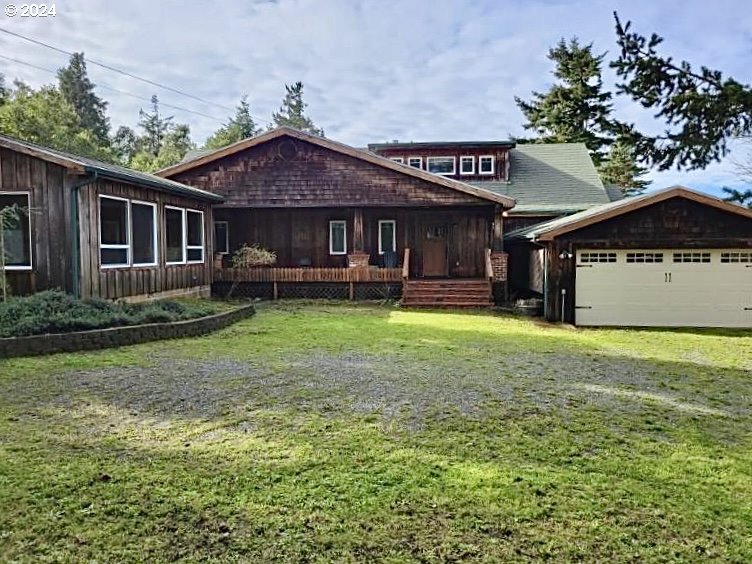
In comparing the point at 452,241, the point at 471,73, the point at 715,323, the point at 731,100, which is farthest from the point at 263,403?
the point at 471,73

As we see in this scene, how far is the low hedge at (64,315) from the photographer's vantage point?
7.55 m

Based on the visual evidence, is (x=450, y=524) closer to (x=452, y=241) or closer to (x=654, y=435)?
(x=654, y=435)

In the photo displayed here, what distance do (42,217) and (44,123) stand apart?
79.3 feet

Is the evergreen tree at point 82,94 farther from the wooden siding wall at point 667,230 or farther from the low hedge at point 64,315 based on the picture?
the wooden siding wall at point 667,230

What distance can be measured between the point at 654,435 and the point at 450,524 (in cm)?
247

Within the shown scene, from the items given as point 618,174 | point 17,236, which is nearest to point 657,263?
point 17,236

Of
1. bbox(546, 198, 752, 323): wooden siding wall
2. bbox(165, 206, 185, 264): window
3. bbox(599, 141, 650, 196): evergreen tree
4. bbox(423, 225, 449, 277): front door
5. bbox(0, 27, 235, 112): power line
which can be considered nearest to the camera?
bbox(546, 198, 752, 323): wooden siding wall

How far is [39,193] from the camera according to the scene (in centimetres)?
961

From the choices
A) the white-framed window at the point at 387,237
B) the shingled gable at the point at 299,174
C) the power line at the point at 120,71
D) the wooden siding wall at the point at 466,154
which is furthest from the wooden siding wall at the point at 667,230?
the power line at the point at 120,71

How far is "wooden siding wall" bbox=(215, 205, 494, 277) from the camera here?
1758 centimetres

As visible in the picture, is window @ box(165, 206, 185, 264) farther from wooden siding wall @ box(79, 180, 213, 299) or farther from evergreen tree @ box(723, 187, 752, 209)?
evergreen tree @ box(723, 187, 752, 209)

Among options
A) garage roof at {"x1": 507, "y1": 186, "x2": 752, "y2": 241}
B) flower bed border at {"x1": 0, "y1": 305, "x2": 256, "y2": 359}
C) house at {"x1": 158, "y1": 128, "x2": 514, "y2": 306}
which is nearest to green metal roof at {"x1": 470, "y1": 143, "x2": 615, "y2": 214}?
house at {"x1": 158, "y1": 128, "x2": 514, "y2": 306}

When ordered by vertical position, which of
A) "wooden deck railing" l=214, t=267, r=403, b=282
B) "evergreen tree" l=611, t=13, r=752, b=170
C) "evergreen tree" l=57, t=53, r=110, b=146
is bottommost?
"wooden deck railing" l=214, t=267, r=403, b=282

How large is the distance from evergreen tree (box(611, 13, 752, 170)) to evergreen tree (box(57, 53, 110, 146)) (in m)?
52.3
